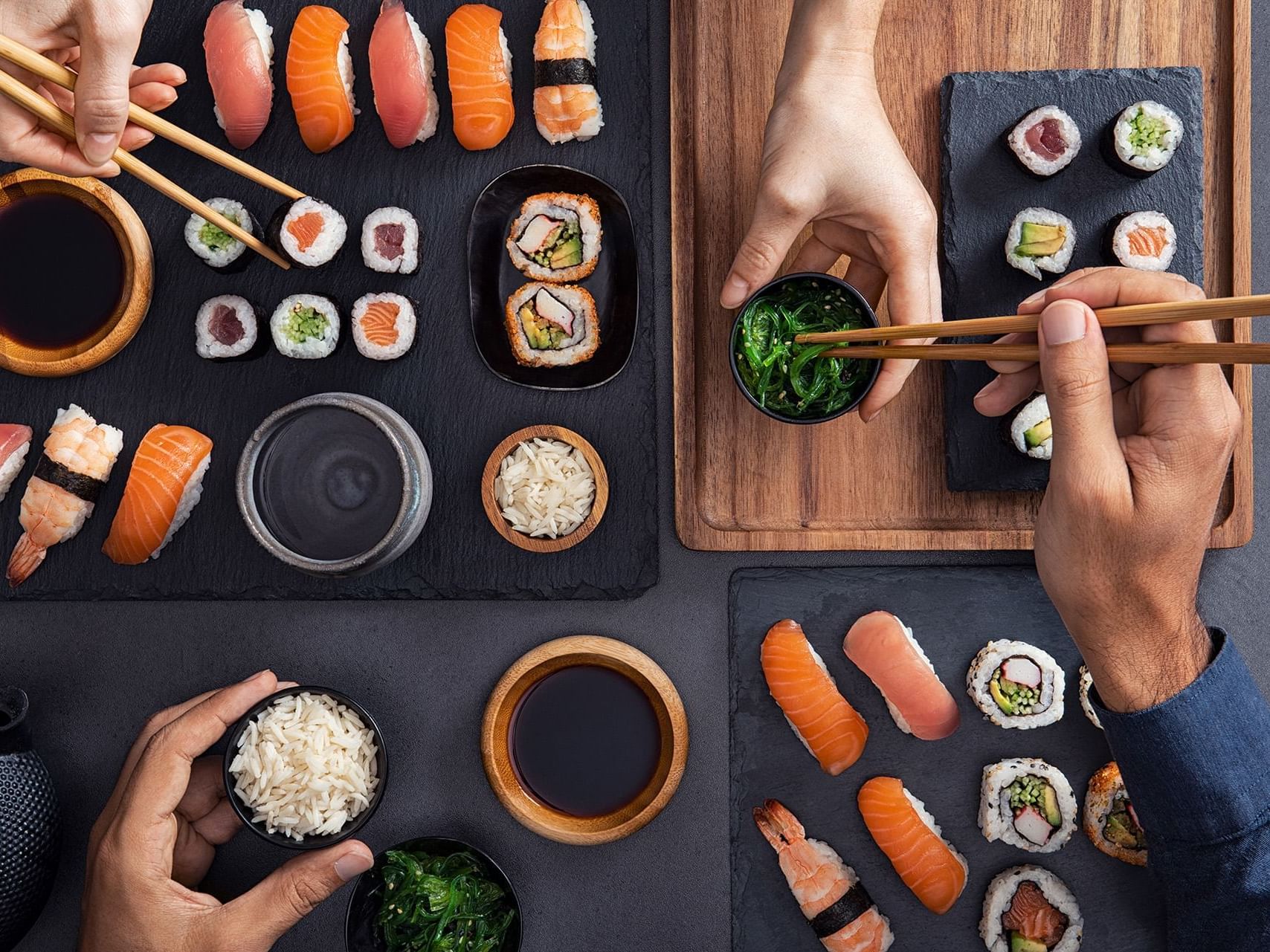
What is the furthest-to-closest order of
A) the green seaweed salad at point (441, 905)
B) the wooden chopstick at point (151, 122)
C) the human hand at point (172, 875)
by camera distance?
the green seaweed salad at point (441, 905) < the human hand at point (172, 875) < the wooden chopstick at point (151, 122)

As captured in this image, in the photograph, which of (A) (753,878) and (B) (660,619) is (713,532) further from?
(A) (753,878)

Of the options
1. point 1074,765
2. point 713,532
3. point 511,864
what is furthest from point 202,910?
point 1074,765

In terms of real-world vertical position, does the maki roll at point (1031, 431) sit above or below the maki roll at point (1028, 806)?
above

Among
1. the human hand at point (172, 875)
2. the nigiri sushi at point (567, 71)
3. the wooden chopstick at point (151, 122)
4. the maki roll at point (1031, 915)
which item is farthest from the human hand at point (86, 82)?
the maki roll at point (1031, 915)

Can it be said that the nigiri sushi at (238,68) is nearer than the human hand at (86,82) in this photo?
No

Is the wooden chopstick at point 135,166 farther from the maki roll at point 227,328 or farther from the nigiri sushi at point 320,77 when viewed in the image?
the nigiri sushi at point 320,77
